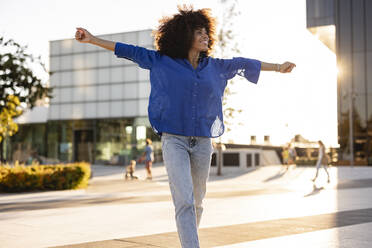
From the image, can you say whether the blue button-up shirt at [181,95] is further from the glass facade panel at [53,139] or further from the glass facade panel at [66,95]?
the glass facade panel at [53,139]

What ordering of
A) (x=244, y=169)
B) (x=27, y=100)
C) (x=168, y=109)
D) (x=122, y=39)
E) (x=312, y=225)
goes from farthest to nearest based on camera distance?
(x=122, y=39) < (x=244, y=169) < (x=27, y=100) < (x=312, y=225) < (x=168, y=109)

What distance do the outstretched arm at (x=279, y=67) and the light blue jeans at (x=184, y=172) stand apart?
2.97 ft

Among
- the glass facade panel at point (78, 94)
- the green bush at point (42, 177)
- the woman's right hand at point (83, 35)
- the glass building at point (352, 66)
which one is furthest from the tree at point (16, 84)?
the glass facade panel at point (78, 94)

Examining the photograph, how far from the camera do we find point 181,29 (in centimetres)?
433

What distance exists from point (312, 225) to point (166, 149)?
386 centimetres

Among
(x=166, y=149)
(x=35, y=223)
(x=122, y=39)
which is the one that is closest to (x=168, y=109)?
(x=166, y=149)

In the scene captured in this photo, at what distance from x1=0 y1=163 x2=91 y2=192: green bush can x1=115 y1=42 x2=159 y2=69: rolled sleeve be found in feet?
38.0

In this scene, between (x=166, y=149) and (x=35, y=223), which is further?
(x=35, y=223)

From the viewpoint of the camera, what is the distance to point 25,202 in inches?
465

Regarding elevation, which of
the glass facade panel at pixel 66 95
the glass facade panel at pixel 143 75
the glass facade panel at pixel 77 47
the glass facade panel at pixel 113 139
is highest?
the glass facade panel at pixel 77 47

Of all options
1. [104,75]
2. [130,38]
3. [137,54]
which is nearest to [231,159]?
[130,38]

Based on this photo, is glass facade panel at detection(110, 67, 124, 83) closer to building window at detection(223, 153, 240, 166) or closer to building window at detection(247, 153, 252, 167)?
building window at detection(223, 153, 240, 166)

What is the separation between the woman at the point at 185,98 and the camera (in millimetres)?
4070

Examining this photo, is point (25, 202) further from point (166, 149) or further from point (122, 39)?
point (122, 39)
